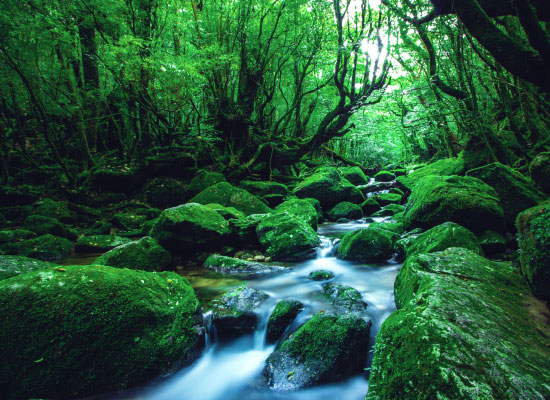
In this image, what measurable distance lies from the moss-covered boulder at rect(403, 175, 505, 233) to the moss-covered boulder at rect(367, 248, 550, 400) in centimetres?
304

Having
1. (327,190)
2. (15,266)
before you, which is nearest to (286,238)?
(15,266)

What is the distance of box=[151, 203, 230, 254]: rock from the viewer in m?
6.06

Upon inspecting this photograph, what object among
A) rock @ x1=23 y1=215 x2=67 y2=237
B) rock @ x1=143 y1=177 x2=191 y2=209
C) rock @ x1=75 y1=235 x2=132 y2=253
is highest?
rock @ x1=143 y1=177 x2=191 y2=209

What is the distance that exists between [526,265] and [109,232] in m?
9.62

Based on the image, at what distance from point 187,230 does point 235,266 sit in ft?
4.57

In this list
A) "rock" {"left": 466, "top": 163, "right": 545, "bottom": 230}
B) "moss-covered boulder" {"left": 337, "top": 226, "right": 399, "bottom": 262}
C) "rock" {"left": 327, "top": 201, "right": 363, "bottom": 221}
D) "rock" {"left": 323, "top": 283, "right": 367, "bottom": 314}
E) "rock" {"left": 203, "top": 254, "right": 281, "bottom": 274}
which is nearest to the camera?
"rock" {"left": 323, "top": 283, "right": 367, "bottom": 314}

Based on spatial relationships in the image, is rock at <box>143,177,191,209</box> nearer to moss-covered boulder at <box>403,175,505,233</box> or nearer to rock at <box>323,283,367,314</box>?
rock at <box>323,283,367,314</box>

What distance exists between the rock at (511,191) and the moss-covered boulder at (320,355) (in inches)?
186

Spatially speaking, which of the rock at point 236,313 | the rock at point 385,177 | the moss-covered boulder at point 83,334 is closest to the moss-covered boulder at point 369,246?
the rock at point 236,313

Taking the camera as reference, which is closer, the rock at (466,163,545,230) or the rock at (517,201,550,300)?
the rock at (517,201,550,300)

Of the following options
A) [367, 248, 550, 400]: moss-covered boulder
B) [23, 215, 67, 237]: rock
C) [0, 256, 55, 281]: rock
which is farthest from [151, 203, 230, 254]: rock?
[367, 248, 550, 400]: moss-covered boulder

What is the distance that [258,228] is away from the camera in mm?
6848

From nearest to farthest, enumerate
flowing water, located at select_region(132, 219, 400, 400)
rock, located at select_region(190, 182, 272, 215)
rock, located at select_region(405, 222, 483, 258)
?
flowing water, located at select_region(132, 219, 400, 400)
rock, located at select_region(405, 222, 483, 258)
rock, located at select_region(190, 182, 272, 215)

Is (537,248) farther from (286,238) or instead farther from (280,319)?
(286,238)
